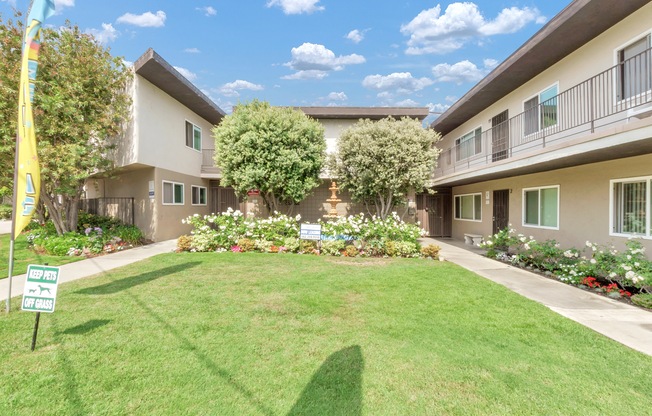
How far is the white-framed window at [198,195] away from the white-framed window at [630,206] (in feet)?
50.1

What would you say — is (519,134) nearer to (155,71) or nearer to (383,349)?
(383,349)

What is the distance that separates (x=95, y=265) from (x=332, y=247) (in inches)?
253

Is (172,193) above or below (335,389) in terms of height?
above

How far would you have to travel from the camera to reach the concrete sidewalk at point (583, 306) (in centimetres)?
407

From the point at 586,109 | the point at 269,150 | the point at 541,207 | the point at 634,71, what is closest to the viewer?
the point at 634,71

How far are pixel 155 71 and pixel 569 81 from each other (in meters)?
12.8

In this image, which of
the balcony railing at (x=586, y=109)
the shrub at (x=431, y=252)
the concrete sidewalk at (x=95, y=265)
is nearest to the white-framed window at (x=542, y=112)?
the balcony railing at (x=586, y=109)

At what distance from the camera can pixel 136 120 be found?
10.7 m

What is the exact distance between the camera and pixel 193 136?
49.0 ft

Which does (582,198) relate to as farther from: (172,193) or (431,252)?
(172,193)

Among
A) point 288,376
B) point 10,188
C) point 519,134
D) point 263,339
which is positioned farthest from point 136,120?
point 519,134

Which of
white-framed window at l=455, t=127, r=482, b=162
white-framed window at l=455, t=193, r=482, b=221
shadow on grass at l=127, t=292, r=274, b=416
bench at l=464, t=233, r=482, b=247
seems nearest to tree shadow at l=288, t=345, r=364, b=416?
shadow on grass at l=127, t=292, r=274, b=416

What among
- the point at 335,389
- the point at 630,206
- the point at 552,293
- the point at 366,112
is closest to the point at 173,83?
the point at 366,112

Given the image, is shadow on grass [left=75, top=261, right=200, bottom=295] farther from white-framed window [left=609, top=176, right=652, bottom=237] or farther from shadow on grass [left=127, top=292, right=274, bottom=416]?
white-framed window [left=609, top=176, right=652, bottom=237]
